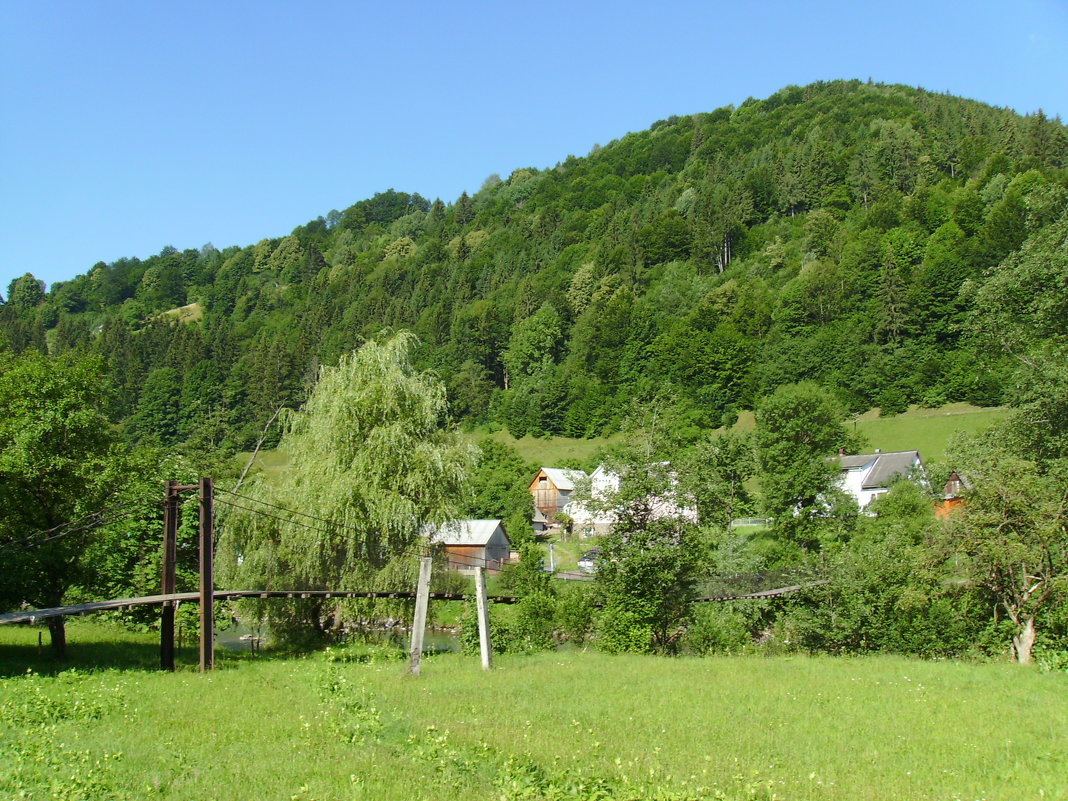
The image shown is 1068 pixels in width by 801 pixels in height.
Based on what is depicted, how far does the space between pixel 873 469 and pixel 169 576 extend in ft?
181

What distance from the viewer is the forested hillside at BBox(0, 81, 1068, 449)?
9025cm

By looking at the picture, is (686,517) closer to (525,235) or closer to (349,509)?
(349,509)

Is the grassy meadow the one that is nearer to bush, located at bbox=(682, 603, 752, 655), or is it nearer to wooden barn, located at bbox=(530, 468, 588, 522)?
bush, located at bbox=(682, 603, 752, 655)

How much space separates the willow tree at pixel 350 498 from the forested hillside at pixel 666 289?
40.5 m

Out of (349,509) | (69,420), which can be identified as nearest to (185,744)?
(69,420)

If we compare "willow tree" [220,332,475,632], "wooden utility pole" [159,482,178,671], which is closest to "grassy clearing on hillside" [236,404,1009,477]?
"willow tree" [220,332,475,632]

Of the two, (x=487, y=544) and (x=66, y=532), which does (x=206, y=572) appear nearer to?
(x=66, y=532)

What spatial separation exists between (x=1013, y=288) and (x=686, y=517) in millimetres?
12698

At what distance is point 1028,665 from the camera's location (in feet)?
57.0

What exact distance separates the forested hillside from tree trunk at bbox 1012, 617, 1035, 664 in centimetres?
4632

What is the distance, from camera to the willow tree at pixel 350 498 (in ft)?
69.6

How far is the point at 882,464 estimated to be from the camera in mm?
61125

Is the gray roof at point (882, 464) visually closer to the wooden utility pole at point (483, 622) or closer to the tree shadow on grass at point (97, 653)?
the wooden utility pole at point (483, 622)

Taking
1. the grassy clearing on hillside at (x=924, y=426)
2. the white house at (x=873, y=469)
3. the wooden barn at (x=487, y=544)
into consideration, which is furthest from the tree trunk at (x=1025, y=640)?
the grassy clearing on hillside at (x=924, y=426)
